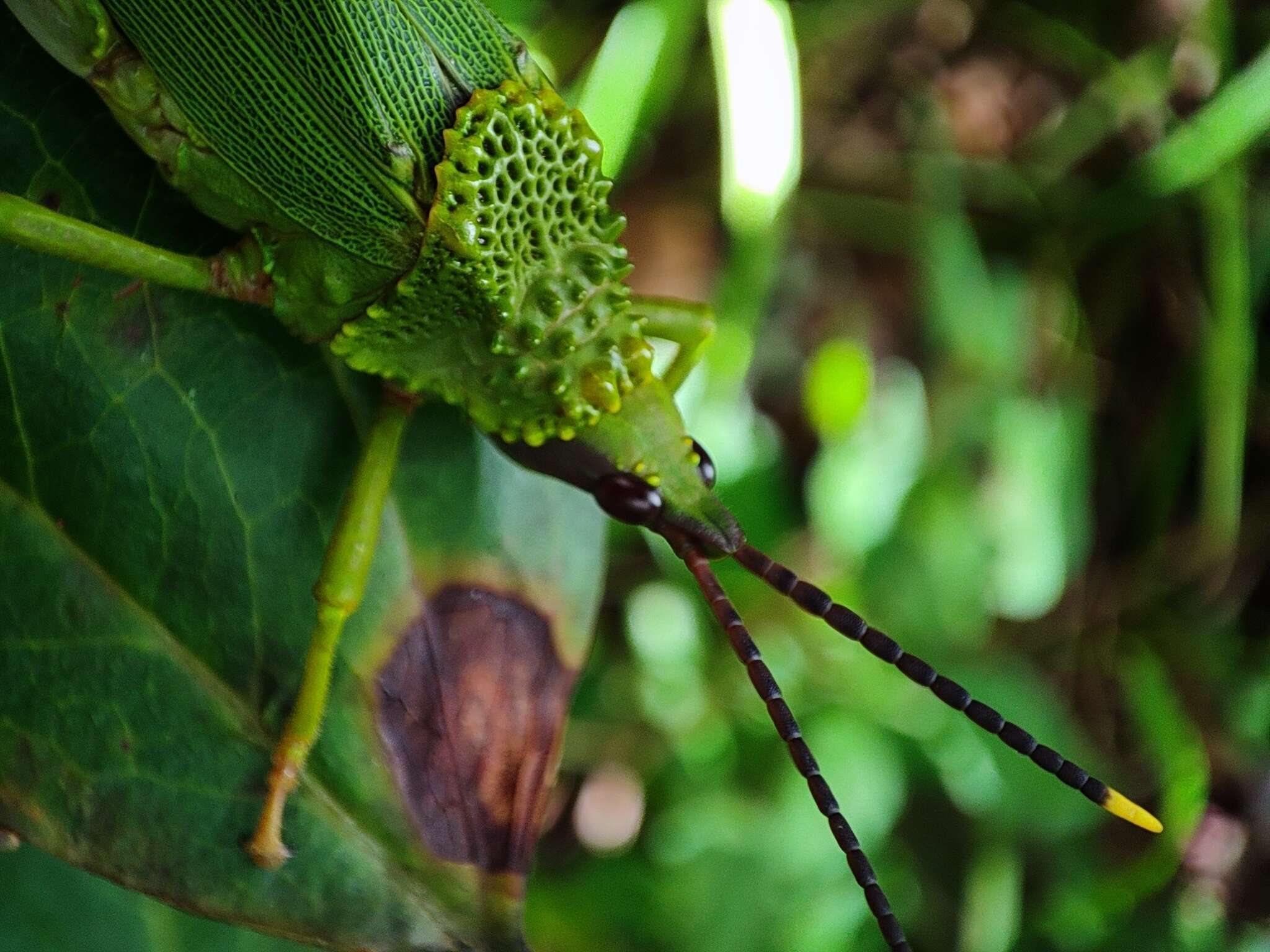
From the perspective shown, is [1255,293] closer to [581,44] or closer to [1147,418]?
[1147,418]

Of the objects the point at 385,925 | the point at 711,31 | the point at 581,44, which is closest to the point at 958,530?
the point at 711,31

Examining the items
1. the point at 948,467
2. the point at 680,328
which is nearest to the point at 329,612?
the point at 680,328

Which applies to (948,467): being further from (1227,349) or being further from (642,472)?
(642,472)

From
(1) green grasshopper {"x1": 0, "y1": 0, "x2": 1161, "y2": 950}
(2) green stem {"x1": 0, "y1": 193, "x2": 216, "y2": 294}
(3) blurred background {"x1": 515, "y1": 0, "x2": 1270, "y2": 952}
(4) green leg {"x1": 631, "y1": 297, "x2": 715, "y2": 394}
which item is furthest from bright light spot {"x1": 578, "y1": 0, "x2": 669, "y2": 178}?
(2) green stem {"x1": 0, "y1": 193, "x2": 216, "y2": 294}

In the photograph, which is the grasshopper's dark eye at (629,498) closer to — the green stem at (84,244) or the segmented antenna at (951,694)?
the segmented antenna at (951,694)

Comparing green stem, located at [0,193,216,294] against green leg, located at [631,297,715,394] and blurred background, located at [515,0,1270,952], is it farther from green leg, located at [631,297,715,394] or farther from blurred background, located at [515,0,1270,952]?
blurred background, located at [515,0,1270,952]

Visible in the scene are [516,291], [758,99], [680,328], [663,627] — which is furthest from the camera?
[663,627]

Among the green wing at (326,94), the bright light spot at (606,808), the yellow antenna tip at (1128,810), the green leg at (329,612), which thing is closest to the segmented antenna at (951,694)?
the yellow antenna tip at (1128,810)
